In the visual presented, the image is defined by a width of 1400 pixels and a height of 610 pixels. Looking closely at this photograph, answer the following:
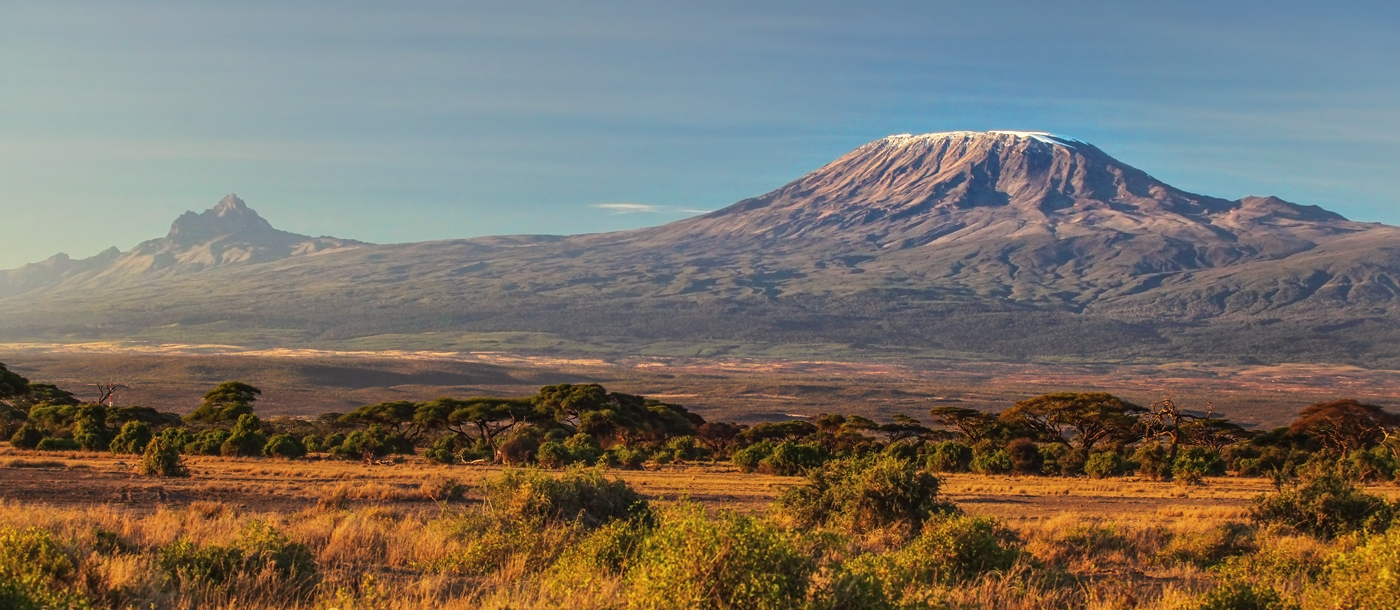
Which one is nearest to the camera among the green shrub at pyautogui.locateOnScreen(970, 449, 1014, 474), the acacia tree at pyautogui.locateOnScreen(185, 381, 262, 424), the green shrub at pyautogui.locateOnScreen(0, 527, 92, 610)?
the green shrub at pyautogui.locateOnScreen(0, 527, 92, 610)

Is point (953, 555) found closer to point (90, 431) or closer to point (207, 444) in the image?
point (207, 444)

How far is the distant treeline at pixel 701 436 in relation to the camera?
30859mm

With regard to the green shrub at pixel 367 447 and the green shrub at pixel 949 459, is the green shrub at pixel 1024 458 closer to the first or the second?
the green shrub at pixel 949 459

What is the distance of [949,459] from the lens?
33.5 m

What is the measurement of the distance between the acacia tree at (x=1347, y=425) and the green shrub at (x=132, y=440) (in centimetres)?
3725

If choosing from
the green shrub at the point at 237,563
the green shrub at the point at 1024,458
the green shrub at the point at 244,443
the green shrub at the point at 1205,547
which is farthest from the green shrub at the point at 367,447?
the green shrub at the point at 1205,547

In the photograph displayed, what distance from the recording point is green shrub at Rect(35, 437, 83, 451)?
2992 centimetres

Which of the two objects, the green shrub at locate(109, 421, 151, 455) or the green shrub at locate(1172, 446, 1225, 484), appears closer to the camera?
the green shrub at locate(109, 421, 151, 455)

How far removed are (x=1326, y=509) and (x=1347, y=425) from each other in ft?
87.7

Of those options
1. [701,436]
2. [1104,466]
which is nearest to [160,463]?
[701,436]

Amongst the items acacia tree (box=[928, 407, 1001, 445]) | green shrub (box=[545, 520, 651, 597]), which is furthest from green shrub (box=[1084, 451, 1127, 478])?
green shrub (box=[545, 520, 651, 597])

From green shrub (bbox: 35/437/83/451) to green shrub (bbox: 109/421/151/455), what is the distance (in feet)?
4.02

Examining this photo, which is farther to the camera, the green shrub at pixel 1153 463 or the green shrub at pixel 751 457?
the green shrub at pixel 1153 463

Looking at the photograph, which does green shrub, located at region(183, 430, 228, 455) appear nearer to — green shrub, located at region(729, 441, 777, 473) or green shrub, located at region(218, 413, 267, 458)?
green shrub, located at region(218, 413, 267, 458)
